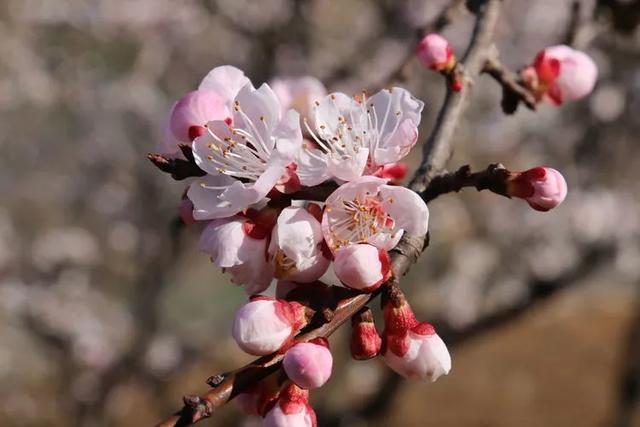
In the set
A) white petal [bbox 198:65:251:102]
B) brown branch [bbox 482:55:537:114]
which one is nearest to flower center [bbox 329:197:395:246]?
white petal [bbox 198:65:251:102]

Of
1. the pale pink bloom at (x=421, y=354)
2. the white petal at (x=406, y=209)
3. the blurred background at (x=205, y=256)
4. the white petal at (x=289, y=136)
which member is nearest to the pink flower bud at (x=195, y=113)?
the white petal at (x=289, y=136)

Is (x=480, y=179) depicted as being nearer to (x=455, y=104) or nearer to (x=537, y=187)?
(x=537, y=187)

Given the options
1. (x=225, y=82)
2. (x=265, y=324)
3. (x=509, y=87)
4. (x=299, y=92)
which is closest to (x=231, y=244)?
(x=265, y=324)

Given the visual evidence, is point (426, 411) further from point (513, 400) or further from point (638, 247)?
point (638, 247)

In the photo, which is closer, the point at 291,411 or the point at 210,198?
the point at 291,411

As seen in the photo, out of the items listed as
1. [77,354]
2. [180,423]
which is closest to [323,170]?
[180,423]

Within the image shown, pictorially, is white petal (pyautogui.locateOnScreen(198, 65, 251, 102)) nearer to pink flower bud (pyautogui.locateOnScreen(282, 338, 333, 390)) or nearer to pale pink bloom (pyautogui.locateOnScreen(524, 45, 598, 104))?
pink flower bud (pyautogui.locateOnScreen(282, 338, 333, 390))
